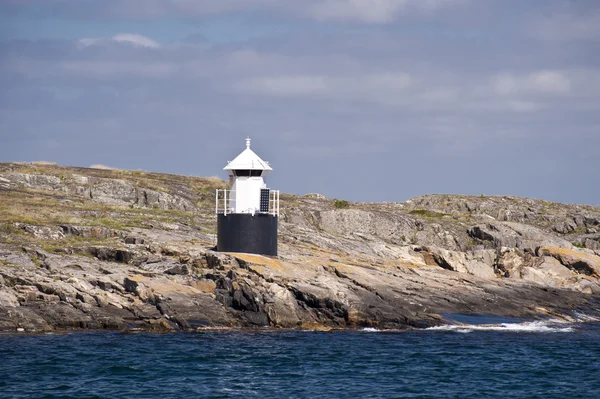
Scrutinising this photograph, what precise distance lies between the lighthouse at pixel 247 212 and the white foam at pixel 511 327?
942cm

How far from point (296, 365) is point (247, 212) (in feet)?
40.0

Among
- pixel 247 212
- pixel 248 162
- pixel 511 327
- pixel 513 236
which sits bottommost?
pixel 511 327

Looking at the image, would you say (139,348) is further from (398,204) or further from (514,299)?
(398,204)

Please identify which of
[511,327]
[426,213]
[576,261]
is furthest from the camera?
[426,213]

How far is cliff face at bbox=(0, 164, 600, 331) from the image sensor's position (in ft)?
119

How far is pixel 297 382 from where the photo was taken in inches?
1158

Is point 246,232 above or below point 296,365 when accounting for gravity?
above

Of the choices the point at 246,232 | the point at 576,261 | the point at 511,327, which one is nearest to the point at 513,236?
the point at 576,261

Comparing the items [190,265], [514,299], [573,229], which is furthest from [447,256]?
[573,229]

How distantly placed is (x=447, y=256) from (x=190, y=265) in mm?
16500

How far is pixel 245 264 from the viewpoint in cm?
4034

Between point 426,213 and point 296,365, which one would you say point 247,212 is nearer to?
point 296,365

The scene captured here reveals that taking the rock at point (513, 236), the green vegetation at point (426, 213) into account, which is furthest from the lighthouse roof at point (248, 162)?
the green vegetation at point (426, 213)

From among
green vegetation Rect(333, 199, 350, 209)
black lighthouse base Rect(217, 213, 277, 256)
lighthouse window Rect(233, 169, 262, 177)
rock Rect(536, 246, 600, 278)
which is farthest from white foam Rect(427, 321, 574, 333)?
green vegetation Rect(333, 199, 350, 209)
